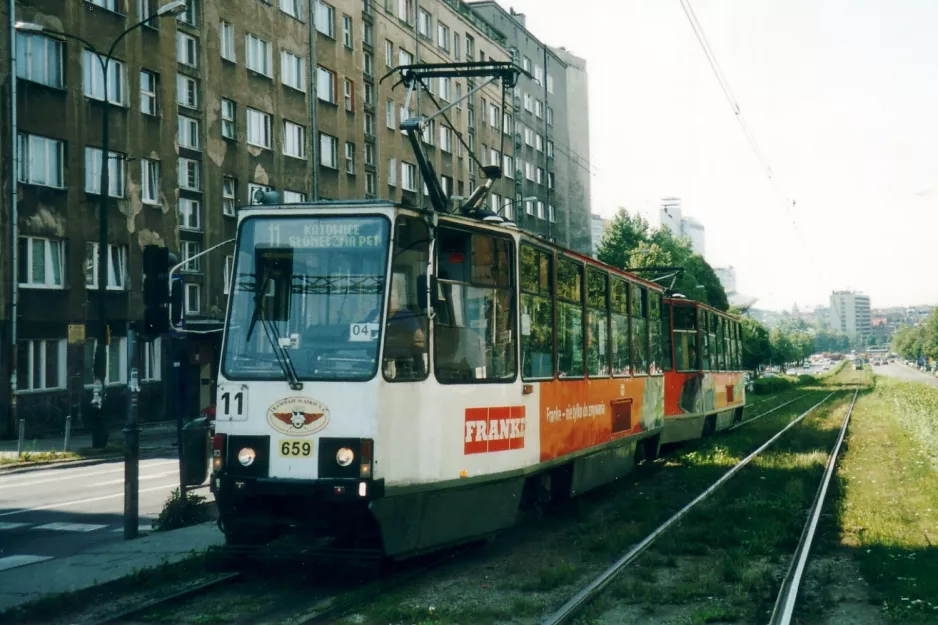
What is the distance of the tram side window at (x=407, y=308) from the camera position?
8133mm

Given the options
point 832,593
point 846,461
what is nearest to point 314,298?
point 832,593

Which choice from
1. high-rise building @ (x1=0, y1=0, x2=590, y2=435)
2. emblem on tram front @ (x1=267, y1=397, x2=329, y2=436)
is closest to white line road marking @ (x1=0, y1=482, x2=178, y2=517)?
high-rise building @ (x1=0, y1=0, x2=590, y2=435)

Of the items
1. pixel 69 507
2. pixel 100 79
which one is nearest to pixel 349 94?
pixel 100 79

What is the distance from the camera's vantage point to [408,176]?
48344mm

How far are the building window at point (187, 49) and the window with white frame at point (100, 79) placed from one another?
9.63ft

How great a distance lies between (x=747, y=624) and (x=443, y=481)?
269 centimetres

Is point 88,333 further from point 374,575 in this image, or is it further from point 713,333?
point 374,575

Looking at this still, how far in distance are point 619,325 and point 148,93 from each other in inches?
925

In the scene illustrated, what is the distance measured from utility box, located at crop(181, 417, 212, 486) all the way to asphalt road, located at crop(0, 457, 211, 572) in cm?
92

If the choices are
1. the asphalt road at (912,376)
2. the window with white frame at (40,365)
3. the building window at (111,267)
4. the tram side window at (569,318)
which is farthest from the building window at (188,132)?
the asphalt road at (912,376)

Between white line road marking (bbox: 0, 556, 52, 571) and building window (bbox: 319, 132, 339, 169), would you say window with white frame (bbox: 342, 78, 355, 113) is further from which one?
white line road marking (bbox: 0, 556, 52, 571)

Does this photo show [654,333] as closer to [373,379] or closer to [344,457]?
[373,379]

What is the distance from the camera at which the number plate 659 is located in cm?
805

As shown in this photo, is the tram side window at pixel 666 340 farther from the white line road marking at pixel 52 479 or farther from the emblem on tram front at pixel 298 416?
the emblem on tram front at pixel 298 416
